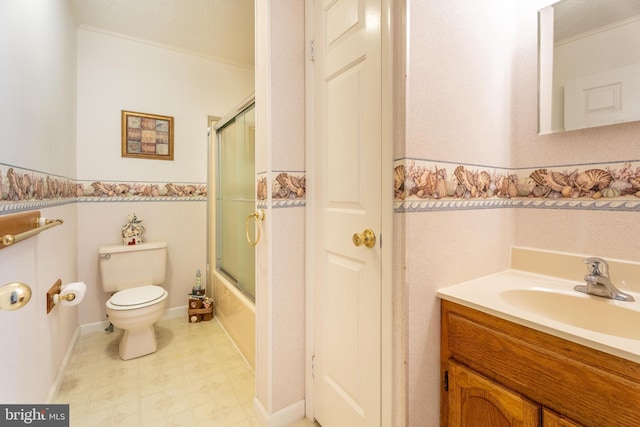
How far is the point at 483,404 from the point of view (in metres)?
0.89

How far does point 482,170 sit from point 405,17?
25.8 inches

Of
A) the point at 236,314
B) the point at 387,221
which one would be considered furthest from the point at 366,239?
the point at 236,314

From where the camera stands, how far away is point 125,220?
8.16 feet

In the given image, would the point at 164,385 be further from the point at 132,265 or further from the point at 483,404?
the point at 483,404

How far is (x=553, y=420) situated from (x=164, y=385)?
6.23ft

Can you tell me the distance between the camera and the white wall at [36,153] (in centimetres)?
109

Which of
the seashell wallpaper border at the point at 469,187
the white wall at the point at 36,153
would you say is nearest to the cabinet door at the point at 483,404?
the seashell wallpaper border at the point at 469,187

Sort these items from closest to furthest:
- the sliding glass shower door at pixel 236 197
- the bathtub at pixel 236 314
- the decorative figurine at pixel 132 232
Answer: the bathtub at pixel 236 314
the sliding glass shower door at pixel 236 197
the decorative figurine at pixel 132 232

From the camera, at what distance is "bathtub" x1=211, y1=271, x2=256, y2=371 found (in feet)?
6.13

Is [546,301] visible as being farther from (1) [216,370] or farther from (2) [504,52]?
(1) [216,370]

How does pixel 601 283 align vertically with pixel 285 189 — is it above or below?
below

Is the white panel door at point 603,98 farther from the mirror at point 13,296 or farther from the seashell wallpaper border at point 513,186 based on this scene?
the mirror at point 13,296

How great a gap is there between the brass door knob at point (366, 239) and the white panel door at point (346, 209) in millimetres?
19

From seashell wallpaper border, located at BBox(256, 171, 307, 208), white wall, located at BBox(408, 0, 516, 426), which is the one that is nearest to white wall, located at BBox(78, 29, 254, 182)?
seashell wallpaper border, located at BBox(256, 171, 307, 208)
